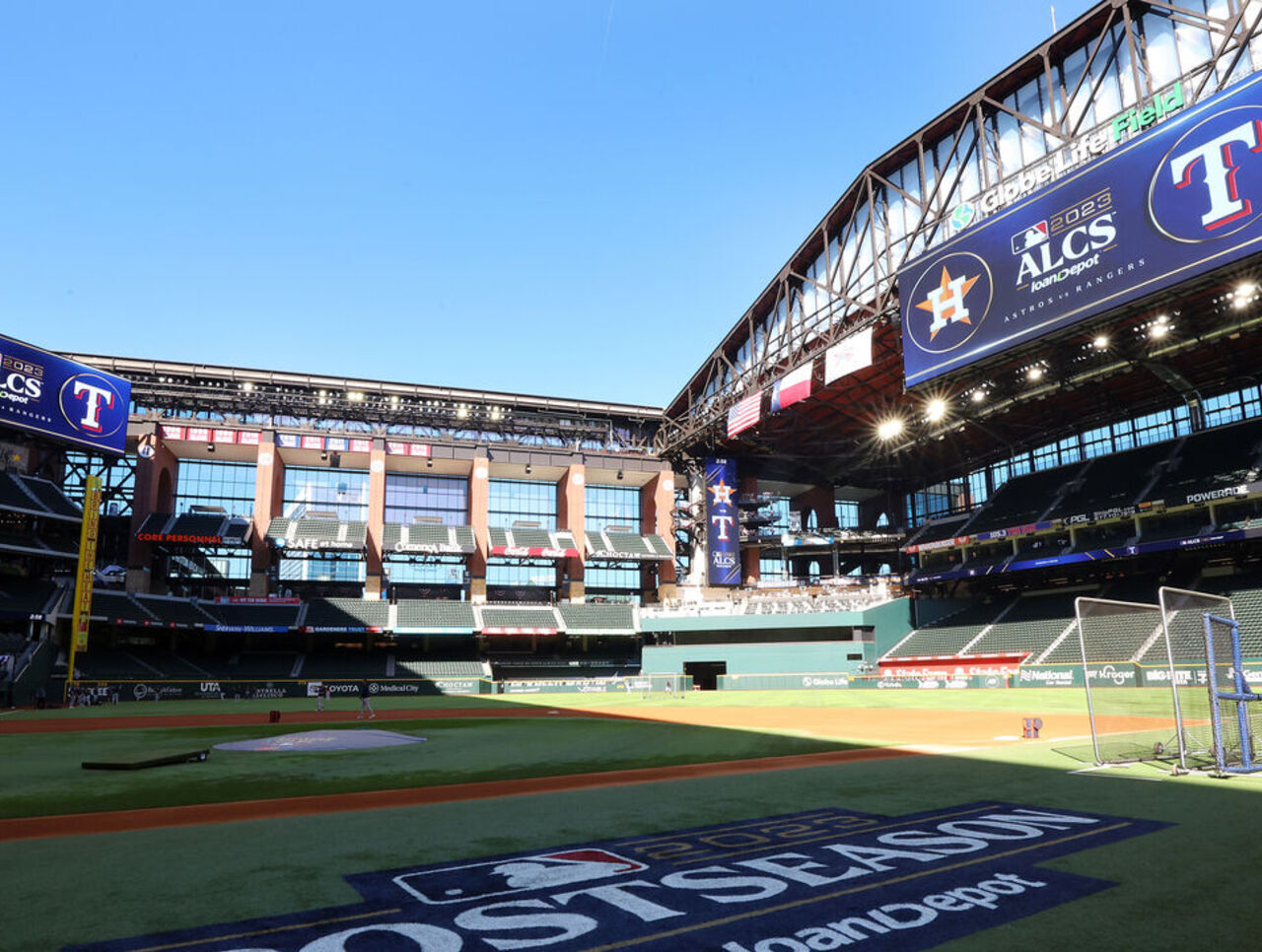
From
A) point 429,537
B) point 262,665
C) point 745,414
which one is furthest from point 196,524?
point 745,414

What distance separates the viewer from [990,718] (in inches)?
1109

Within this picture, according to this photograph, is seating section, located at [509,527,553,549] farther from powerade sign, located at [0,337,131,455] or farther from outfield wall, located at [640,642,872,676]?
powerade sign, located at [0,337,131,455]

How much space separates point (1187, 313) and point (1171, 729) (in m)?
26.9

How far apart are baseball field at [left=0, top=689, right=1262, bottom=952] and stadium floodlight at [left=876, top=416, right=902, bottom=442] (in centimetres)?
3853

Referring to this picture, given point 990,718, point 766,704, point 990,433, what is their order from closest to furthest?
point 990,718
point 766,704
point 990,433

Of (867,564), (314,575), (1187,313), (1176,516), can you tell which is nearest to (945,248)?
(1187,313)

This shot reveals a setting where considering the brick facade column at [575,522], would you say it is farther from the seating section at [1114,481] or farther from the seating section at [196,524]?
the seating section at [1114,481]

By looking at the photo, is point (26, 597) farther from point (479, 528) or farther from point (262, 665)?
point (479, 528)

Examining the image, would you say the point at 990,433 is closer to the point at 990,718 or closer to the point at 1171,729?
the point at 990,718

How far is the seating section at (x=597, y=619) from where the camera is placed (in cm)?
6384

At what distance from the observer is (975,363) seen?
120 feet

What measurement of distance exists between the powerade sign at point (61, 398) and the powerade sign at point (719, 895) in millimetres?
56994

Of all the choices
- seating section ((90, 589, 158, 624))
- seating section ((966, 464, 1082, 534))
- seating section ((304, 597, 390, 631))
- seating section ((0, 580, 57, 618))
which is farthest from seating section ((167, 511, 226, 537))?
seating section ((966, 464, 1082, 534))

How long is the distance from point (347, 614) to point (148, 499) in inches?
665
